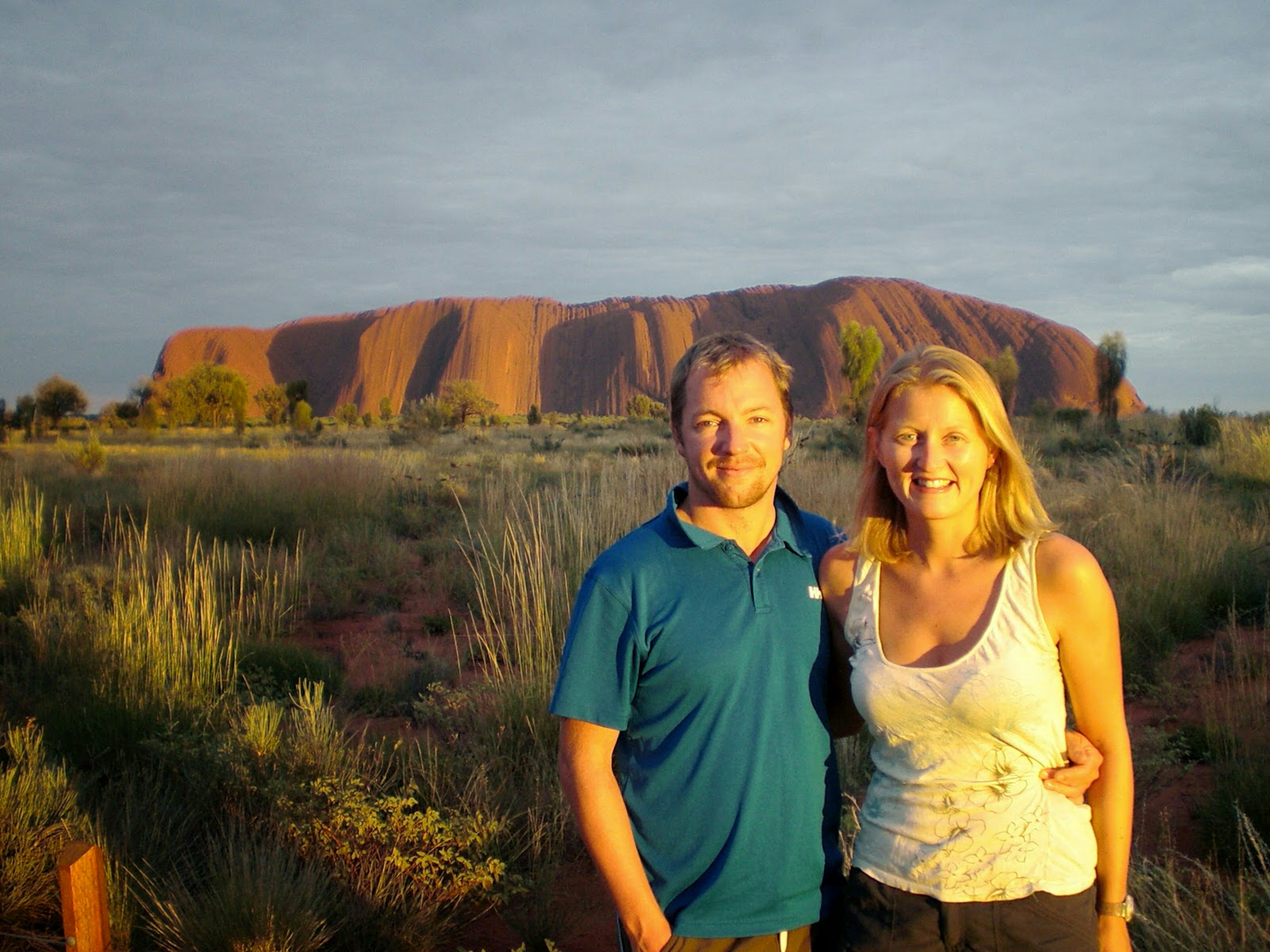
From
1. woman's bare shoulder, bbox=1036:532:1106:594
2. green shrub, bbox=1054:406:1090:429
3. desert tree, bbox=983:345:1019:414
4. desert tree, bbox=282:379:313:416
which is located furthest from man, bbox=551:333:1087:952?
desert tree, bbox=282:379:313:416

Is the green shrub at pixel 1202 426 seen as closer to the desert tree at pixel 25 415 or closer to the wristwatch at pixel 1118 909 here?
the wristwatch at pixel 1118 909

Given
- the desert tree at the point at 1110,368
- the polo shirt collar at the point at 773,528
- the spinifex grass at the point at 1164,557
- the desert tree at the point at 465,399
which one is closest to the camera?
the polo shirt collar at the point at 773,528

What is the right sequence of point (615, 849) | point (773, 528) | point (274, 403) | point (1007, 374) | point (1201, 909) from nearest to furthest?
1. point (615, 849)
2. point (773, 528)
3. point (1201, 909)
4. point (1007, 374)
5. point (274, 403)

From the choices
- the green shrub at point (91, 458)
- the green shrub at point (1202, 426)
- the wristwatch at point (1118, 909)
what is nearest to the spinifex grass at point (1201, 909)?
the wristwatch at point (1118, 909)

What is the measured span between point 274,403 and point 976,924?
5010 centimetres

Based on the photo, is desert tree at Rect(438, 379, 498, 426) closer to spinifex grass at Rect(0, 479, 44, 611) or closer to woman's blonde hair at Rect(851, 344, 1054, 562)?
spinifex grass at Rect(0, 479, 44, 611)

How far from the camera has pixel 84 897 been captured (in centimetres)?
235

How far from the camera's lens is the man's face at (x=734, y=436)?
6.07ft

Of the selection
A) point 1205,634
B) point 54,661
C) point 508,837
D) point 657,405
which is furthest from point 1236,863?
point 657,405

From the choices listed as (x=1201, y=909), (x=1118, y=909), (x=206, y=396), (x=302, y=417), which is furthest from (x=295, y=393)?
(x=1118, y=909)

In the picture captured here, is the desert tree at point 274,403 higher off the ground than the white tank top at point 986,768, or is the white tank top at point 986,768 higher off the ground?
the desert tree at point 274,403

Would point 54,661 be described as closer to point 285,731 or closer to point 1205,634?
point 285,731

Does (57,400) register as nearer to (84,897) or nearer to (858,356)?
(858,356)

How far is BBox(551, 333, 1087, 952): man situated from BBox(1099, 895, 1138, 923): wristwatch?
0.52 metres
